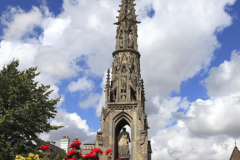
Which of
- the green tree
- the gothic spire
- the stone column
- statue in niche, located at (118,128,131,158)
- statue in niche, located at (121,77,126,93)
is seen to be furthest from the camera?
the stone column

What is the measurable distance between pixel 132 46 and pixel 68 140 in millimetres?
19267

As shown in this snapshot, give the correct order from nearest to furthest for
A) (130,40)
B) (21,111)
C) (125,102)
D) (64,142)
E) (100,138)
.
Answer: (21,111) → (100,138) → (125,102) → (130,40) → (64,142)

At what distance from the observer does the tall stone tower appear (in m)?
21.1

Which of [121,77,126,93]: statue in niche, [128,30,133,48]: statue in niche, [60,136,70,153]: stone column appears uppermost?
[128,30,133,48]: statue in niche

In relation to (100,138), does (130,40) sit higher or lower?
higher

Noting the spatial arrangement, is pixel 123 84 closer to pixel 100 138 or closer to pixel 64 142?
pixel 100 138

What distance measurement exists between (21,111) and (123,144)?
7795 millimetres

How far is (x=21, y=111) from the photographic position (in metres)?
18.2

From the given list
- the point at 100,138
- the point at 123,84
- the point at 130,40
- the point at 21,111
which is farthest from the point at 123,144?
the point at 130,40

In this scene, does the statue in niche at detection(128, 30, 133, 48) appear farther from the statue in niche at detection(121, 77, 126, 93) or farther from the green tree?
the green tree

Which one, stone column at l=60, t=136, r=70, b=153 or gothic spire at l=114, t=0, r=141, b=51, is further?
stone column at l=60, t=136, r=70, b=153

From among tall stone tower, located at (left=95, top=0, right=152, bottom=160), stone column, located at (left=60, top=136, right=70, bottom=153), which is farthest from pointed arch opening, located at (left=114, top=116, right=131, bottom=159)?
stone column, located at (left=60, top=136, right=70, bottom=153)

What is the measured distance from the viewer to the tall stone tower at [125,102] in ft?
69.2

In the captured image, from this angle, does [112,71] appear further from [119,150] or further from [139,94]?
[119,150]
